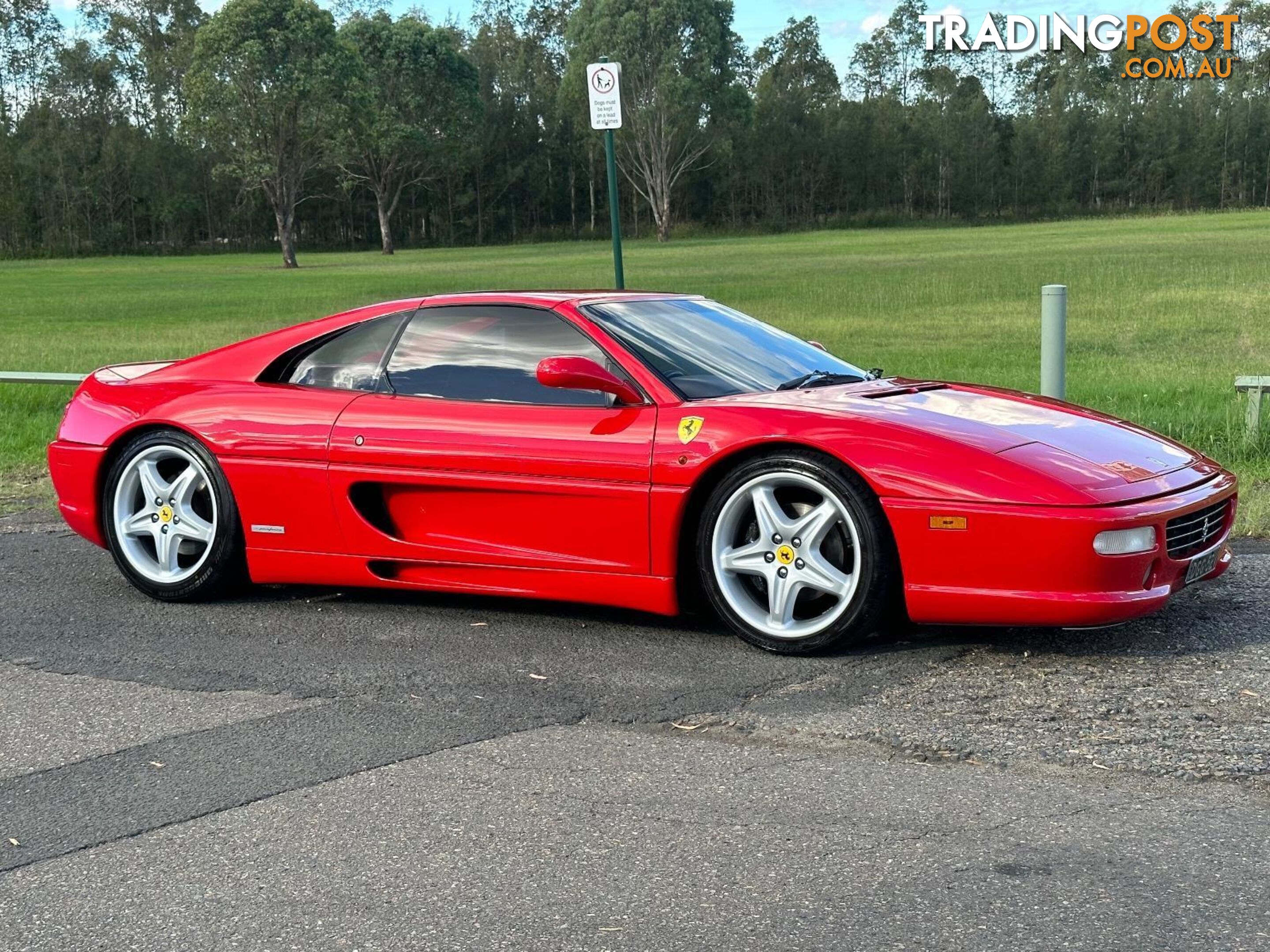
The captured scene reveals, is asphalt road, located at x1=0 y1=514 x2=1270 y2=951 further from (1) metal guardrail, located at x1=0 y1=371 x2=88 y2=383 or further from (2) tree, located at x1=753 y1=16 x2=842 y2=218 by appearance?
(2) tree, located at x1=753 y1=16 x2=842 y2=218

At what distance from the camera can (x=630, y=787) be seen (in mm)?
3627

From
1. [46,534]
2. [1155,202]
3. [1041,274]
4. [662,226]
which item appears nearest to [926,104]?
[1155,202]

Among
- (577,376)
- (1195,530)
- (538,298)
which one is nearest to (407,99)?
(538,298)

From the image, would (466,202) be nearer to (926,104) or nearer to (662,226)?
(662,226)

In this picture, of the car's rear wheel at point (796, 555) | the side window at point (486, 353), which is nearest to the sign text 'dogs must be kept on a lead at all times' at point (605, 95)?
the side window at point (486, 353)

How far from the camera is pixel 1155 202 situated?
3792 inches

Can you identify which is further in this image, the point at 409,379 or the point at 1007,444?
the point at 409,379

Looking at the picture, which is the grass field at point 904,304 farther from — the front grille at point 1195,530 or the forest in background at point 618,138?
the forest in background at point 618,138

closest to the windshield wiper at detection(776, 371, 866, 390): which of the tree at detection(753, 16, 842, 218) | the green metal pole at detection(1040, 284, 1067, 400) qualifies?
the green metal pole at detection(1040, 284, 1067, 400)

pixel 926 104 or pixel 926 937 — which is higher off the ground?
pixel 926 104

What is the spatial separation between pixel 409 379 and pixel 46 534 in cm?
288

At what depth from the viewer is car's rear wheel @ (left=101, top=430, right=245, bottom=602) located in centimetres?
575

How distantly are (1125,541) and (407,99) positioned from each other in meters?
75.6

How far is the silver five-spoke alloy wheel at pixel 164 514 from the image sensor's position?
582 cm
